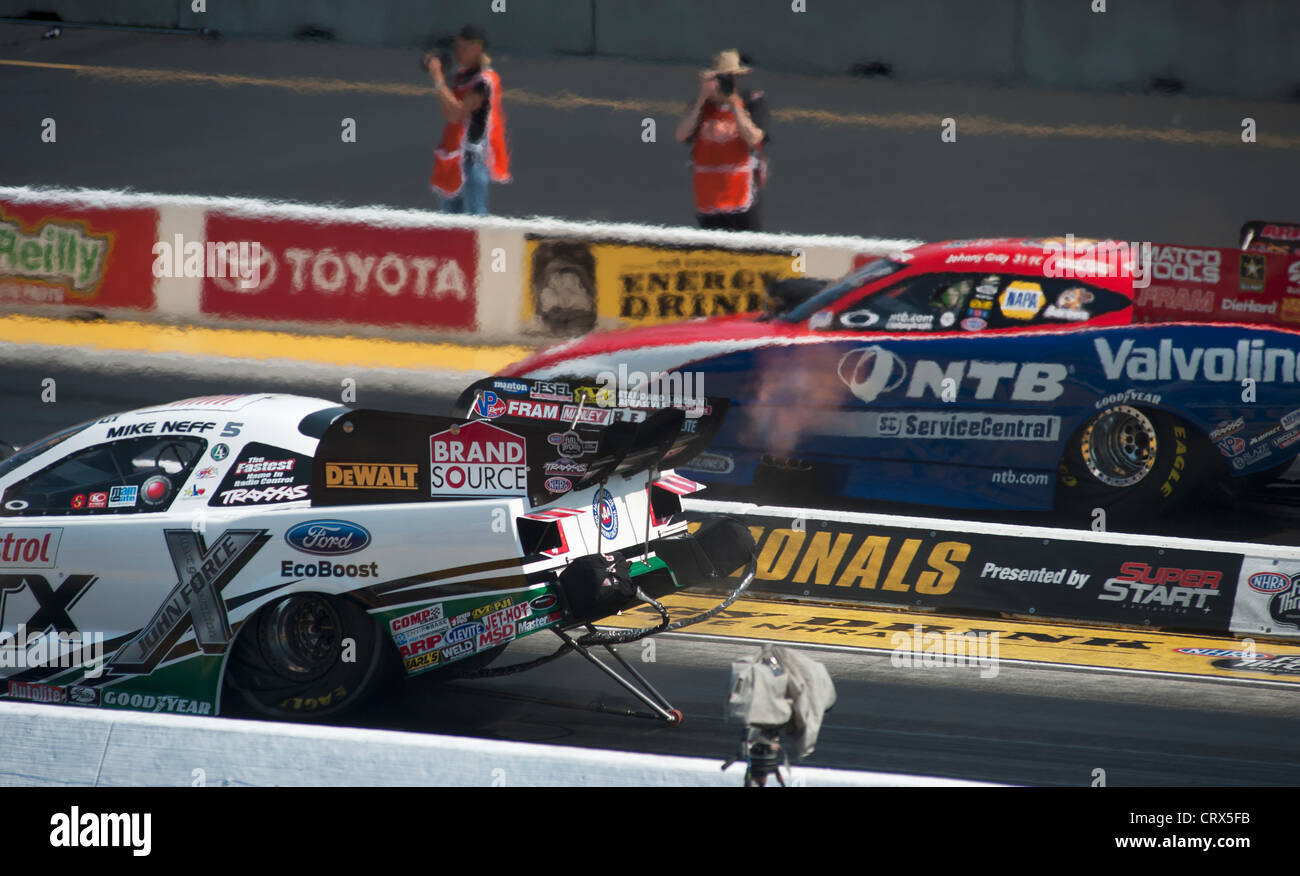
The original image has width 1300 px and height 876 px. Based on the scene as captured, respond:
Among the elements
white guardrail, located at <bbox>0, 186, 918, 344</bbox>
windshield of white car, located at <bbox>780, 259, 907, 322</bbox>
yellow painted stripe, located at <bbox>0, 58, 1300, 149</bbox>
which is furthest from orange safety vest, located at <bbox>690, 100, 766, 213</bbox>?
yellow painted stripe, located at <bbox>0, 58, 1300, 149</bbox>

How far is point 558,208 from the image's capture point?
18.1 metres

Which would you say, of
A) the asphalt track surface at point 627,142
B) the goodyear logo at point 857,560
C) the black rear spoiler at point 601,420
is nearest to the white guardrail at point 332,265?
the goodyear logo at point 857,560

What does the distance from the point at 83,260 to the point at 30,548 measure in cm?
680

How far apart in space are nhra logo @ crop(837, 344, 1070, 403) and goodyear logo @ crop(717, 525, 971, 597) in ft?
3.82

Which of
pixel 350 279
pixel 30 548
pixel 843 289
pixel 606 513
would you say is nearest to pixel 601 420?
pixel 606 513

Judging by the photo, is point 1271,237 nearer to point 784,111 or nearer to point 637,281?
point 637,281

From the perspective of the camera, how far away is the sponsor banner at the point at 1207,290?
9.30 meters

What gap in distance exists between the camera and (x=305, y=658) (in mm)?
6723

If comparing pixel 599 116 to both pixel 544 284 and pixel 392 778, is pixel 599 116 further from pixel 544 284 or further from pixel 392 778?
pixel 392 778

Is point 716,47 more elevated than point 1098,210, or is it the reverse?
point 716,47

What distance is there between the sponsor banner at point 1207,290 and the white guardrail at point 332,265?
390 centimetres

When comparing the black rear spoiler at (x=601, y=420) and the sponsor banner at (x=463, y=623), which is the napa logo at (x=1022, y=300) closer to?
the black rear spoiler at (x=601, y=420)
